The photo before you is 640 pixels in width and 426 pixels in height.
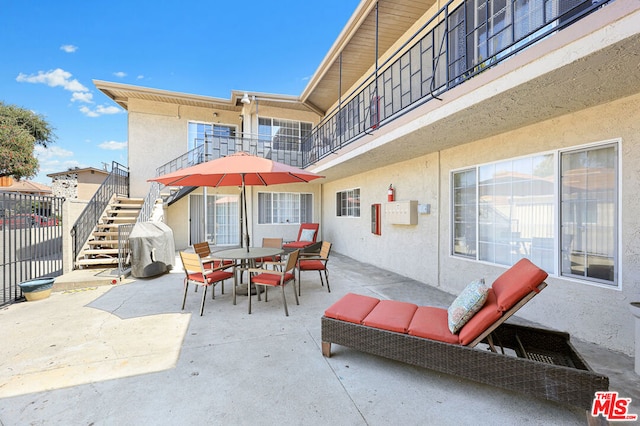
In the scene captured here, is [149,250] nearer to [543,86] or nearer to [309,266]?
[309,266]

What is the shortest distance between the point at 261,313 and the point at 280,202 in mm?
8346

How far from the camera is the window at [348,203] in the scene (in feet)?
31.0

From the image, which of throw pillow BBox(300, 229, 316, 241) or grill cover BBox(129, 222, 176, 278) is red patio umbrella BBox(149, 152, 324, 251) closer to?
grill cover BBox(129, 222, 176, 278)

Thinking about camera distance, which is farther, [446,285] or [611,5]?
[446,285]

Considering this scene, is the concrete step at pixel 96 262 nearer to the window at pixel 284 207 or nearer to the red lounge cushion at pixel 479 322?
the window at pixel 284 207

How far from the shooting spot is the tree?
13992 millimetres

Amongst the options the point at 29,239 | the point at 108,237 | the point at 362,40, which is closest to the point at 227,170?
the point at 29,239

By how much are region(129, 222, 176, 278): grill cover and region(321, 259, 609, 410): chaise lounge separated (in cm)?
546

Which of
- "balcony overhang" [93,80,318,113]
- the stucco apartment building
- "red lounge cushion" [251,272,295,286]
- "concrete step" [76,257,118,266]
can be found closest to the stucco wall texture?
the stucco apartment building

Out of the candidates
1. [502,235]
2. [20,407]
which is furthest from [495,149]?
[20,407]

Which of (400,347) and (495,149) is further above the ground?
(495,149)

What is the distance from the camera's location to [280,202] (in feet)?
40.4

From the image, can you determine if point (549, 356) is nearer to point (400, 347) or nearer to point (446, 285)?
point (400, 347)

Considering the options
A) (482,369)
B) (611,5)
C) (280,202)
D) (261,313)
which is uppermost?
(611,5)
